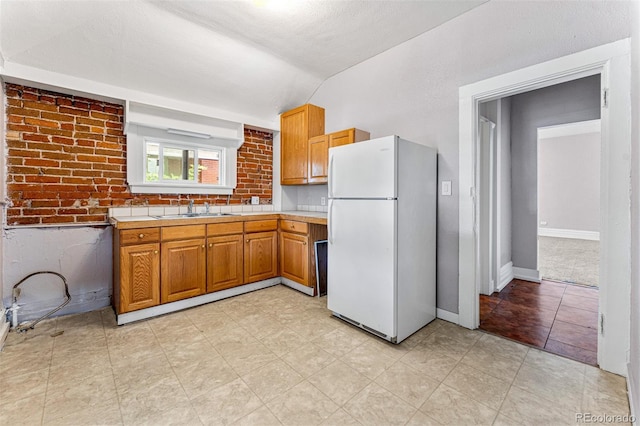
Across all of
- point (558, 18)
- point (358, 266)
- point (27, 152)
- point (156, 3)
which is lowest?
point (358, 266)

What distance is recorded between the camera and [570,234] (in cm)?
683

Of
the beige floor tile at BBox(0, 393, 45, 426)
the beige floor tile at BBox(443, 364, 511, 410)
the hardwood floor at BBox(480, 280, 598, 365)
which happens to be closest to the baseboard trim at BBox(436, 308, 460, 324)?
the hardwood floor at BBox(480, 280, 598, 365)

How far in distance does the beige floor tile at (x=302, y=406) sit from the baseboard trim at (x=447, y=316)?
1490 mm

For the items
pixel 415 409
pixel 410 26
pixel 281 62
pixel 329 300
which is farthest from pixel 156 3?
pixel 415 409

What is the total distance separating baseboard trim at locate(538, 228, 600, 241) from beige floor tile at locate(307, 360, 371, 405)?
295 inches

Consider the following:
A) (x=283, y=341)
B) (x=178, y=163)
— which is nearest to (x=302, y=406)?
(x=283, y=341)

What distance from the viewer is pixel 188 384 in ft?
5.61

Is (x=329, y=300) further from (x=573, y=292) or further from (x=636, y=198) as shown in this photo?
(x=573, y=292)

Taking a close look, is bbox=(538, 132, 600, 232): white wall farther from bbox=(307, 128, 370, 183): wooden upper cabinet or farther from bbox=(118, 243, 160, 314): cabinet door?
bbox=(118, 243, 160, 314): cabinet door

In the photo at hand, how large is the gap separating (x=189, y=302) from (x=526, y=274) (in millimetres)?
→ 4202

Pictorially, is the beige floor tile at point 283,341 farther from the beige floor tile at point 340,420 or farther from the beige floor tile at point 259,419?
the beige floor tile at point 340,420

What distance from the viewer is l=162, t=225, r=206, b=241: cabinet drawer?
268cm

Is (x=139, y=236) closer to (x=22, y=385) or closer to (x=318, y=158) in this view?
(x=22, y=385)

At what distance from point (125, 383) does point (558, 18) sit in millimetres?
3688
